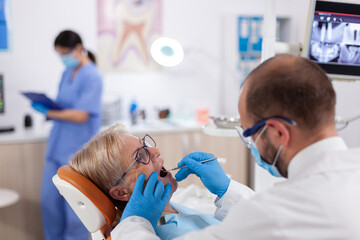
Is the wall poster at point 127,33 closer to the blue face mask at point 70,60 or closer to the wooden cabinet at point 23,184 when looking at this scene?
the blue face mask at point 70,60

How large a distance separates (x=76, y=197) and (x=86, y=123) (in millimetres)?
1406

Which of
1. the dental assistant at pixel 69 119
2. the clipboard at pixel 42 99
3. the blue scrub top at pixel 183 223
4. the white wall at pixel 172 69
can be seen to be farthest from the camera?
the white wall at pixel 172 69

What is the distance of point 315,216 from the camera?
82cm

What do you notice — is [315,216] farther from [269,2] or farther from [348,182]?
[269,2]

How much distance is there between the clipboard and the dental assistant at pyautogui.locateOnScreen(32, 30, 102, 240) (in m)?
0.04

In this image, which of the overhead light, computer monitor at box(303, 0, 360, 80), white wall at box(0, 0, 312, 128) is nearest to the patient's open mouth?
computer monitor at box(303, 0, 360, 80)

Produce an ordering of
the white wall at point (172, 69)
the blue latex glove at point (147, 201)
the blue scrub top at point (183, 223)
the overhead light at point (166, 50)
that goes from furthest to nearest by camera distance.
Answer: the white wall at point (172, 69), the overhead light at point (166, 50), the blue scrub top at point (183, 223), the blue latex glove at point (147, 201)

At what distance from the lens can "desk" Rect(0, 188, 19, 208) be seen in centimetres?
230

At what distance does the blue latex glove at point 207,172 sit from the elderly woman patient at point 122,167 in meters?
0.07

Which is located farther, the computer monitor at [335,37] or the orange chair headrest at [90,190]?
the computer monitor at [335,37]

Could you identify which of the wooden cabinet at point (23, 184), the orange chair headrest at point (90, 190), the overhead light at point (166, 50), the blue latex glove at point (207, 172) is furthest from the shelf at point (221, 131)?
the wooden cabinet at point (23, 184)

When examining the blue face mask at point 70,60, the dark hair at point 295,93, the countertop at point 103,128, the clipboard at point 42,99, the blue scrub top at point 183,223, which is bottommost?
the blue scrub top at point 183,223

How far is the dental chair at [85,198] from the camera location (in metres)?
1.22

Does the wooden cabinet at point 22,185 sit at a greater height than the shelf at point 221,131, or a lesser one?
lesser
